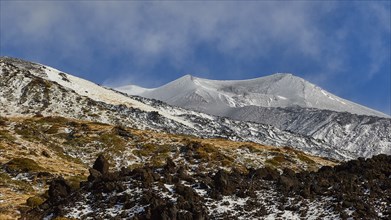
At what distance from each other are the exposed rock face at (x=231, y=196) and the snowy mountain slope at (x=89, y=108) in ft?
220

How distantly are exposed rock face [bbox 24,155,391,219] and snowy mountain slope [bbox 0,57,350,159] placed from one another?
220 ft

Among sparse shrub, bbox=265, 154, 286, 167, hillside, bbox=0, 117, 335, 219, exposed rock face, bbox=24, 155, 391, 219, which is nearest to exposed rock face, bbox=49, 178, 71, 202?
exposed rock face, bbox=24, 155, 391, 219

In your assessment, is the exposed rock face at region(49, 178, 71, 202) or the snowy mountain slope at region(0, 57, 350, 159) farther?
the snowy mountain slope at region(0, 57, 350, 159)

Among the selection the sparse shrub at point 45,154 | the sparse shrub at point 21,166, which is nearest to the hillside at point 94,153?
the sparse shrub at point 21,166

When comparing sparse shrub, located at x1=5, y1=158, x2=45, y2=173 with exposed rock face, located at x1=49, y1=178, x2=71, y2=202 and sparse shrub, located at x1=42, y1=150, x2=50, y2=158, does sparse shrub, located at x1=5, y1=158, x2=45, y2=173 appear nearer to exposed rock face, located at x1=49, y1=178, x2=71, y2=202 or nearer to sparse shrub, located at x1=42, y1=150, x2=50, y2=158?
sparse shrub, located at x1=42, y1=150, x2=50, y2=158

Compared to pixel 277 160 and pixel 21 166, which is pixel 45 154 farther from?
pixel 277 160

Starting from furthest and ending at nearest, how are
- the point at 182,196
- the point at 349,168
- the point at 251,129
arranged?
the point at 251,129 → the point at 349,168 → the point at 182,196

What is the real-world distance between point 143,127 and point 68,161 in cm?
4359

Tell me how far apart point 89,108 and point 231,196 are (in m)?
80.5

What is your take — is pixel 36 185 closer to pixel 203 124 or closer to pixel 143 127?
pixel 143 127

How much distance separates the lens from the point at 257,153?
77.0 meters

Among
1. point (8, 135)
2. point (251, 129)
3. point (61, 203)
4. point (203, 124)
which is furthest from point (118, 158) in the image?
point (251, 129)

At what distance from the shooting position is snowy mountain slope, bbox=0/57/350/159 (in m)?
107

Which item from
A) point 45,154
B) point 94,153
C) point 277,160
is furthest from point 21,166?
point 277,160
